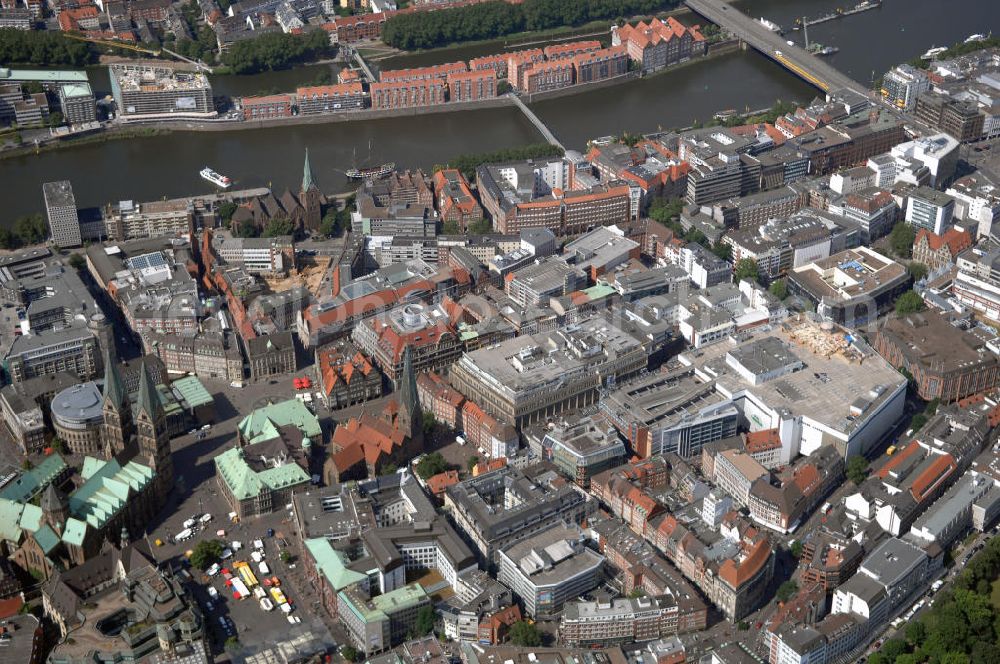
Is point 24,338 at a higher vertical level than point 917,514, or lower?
higher

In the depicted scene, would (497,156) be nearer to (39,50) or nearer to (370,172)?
(370,172)

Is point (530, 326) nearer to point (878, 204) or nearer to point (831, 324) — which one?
point (831, 324)

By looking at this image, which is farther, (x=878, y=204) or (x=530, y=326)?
(x=878, y=204)

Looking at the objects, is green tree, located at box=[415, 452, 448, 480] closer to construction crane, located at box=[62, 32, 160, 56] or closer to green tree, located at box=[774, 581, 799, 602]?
green tree, located at box=[774, 581, 799, 602]

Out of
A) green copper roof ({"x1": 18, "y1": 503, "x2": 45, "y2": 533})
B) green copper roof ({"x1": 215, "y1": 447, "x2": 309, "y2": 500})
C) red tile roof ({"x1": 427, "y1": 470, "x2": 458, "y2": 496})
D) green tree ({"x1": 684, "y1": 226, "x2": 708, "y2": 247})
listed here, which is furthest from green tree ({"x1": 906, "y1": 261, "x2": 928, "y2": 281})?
green copper roof ({"x1": 18, "y1": 503, "x2": 45, "y2": 533})

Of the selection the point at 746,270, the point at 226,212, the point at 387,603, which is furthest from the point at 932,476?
the point at 226,212

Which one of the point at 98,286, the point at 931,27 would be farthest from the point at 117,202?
the point at 931,27

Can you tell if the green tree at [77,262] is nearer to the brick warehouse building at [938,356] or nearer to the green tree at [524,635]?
the green tree at [524,635]

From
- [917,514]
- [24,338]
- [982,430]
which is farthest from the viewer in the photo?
[24,338]
